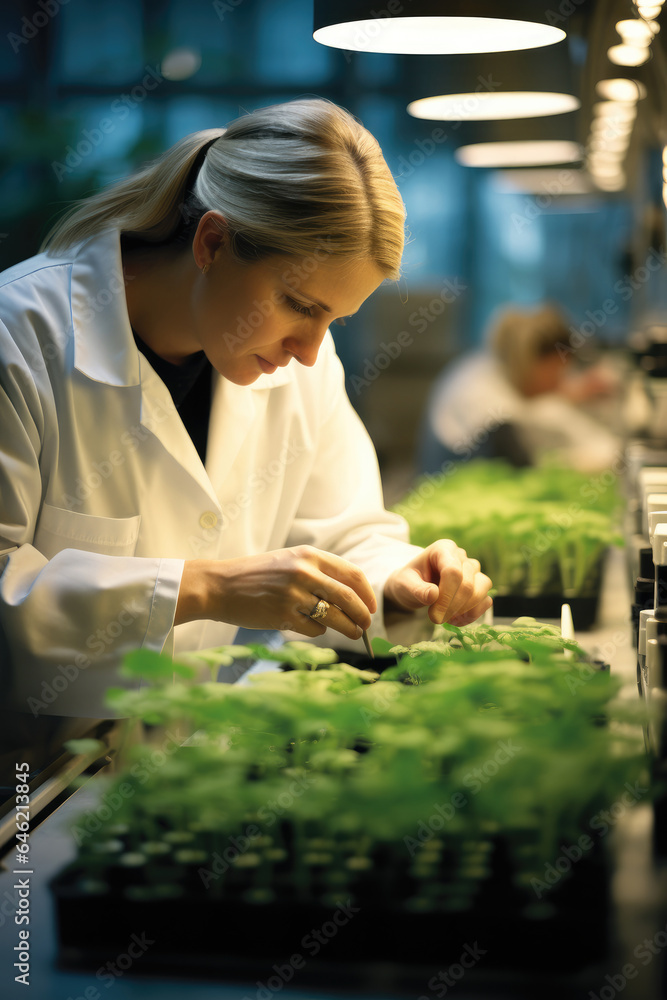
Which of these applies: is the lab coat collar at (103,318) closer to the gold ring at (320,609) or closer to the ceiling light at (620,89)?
the gold ring at (320,609)

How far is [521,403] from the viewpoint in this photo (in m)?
4.12

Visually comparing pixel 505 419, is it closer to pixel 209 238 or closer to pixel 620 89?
pixel 620 89

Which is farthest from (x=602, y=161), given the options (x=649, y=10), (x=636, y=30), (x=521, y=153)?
(x=649, y=10)

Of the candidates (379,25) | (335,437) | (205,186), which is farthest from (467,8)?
(335,437)

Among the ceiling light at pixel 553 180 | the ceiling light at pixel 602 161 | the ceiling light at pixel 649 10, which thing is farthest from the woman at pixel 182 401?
the ceiling light at pixel 553 180

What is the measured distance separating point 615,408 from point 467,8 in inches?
127

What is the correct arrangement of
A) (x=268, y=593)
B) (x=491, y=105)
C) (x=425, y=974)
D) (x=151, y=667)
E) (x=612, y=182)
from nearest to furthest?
1. (x=425, y=974)
2. (x=151, y=667)
3. (x=268, y=593)
4. (x=491, y=105)
5. (x=612, y=182)

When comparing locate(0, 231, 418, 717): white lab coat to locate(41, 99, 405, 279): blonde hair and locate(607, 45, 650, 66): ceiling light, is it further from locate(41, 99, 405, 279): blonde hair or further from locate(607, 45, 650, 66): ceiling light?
locate(607, 45, 650, 66): ceiling light

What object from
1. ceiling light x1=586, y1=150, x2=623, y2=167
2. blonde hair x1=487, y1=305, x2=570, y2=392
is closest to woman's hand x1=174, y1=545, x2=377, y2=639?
ceiling light x1=586, y1=150, x2=623, y2=167

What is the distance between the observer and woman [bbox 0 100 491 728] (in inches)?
42.3

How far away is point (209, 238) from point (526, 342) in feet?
10.5

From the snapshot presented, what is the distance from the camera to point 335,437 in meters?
1.59

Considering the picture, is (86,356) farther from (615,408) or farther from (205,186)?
(615,408)

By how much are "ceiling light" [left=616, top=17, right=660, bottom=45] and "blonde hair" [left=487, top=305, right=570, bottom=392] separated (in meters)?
2.76
